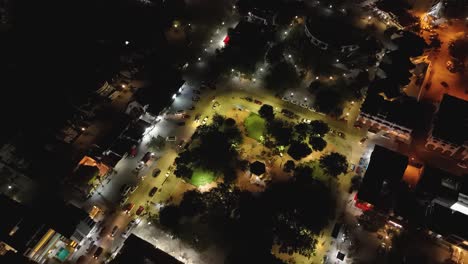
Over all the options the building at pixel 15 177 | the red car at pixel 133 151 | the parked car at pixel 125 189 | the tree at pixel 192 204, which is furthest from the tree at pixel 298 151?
the building at pixel 15 177

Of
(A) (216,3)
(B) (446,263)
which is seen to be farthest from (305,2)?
(B) (446,263)

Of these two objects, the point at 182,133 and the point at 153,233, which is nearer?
the point at 153,233

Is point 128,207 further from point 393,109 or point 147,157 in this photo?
point 393,109

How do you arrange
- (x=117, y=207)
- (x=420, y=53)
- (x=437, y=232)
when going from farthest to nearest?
1. (x=420, y=53)
2. (x=117, y=207)
3. (x=437, y=232)

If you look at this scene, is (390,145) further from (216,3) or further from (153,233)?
(216,3)

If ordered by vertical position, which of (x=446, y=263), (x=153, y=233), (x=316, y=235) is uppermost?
(x=446, y=263)

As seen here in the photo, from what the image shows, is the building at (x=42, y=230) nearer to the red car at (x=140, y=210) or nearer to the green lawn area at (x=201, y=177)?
the red car at (x=140, y=210)

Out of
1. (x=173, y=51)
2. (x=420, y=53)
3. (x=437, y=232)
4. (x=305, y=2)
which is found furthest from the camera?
(x=305, y=2)

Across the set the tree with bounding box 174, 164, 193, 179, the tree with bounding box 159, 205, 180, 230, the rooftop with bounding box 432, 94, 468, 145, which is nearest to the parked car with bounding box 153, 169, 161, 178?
the tree with bounding box 174, 164, 193, 179
